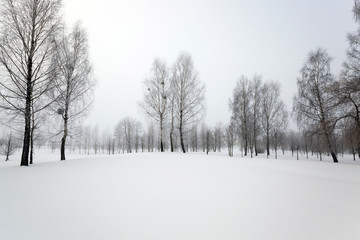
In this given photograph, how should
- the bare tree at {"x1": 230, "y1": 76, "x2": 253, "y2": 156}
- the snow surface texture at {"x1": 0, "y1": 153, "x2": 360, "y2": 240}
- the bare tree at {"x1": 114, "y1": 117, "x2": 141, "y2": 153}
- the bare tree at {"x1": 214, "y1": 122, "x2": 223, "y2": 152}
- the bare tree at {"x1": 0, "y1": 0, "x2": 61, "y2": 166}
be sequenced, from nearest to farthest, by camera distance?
the snow surface texture at {"x1": 0, "y1": 153, "x2": 360, "y2": 240}
the bare tree at {"x1": 0, "y1": 0, "x2": 61, "y2": 166}
the bare tree at {"x1": 230, "y1": 76, "x2": 253, "y2": 156}
the bare tree at {"x1": 114, "y1": 117, "x2": 141, "y2": 153}
the bare tree at {"x1": 214, "y1": 122, "x2": 223, "y2": 152}

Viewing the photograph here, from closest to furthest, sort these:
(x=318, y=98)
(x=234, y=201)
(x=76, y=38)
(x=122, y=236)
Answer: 1. (x=122, y=236)
2. (x=234, y=201)
3. (x=76, y=38)
4. (x=318, y=98)

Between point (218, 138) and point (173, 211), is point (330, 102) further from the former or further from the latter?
point (218, 138)

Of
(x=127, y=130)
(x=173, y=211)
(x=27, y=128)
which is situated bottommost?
(x=173, y=211)

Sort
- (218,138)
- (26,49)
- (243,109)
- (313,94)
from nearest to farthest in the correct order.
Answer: (26,49)
(313,94)
(243,109)
(218,138)

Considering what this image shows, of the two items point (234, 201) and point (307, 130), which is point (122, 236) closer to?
point (234, 201)

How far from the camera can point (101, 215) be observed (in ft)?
9.42

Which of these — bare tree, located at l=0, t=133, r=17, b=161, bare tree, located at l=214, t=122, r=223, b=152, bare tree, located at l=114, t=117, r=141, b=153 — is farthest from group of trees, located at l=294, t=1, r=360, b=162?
bare tree, located at l=0, t=133, r=17, b=161

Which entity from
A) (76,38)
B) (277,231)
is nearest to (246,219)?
(277,231)

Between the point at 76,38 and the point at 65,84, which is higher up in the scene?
the point at 76,38

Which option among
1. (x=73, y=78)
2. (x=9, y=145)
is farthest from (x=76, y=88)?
(x=9, y=145)

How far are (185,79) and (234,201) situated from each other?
1766 centimetres

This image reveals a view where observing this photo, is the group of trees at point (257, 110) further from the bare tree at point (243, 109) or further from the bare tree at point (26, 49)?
the bare tree at point (26, 49)

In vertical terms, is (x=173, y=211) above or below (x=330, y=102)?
below

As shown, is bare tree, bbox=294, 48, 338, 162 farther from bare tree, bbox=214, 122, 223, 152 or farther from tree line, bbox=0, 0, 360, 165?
bare tree, bbox=214, 122, 223, 152
